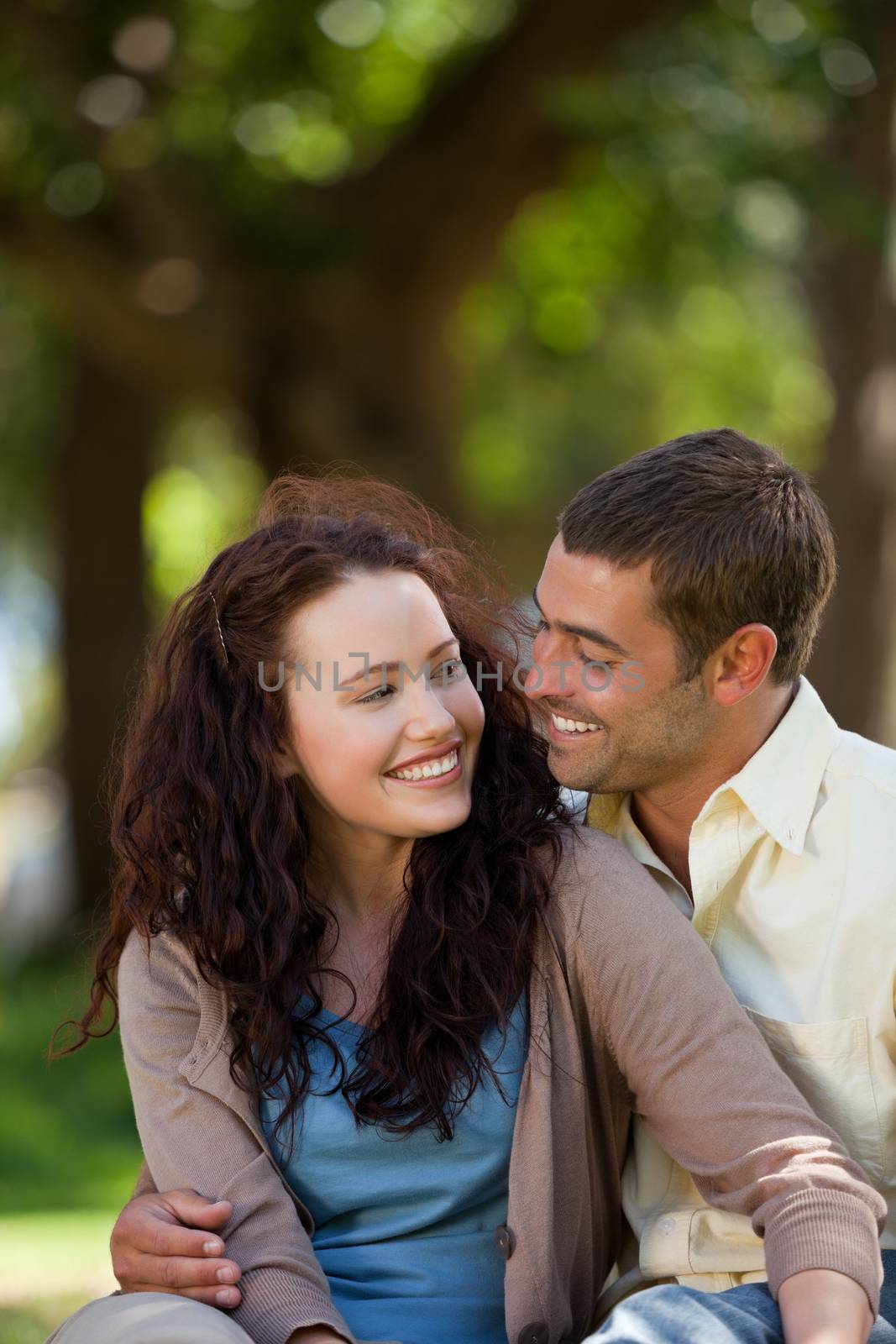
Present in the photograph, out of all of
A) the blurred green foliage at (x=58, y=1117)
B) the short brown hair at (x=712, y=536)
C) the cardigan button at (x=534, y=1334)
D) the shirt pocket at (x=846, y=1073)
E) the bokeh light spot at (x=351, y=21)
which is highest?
the bokeh light spot at (x=351, y=21)

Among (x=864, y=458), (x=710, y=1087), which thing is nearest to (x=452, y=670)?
(x=710, y=1087)

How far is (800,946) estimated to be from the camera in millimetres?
2662

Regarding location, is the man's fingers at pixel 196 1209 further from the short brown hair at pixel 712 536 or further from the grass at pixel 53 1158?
the short brown hair at pixel 712 536

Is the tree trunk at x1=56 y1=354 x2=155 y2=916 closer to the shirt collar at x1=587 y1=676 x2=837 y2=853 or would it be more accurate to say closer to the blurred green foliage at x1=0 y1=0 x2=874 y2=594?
the blurred green foliage at x1=0 y1=0 x2=874 y2=594

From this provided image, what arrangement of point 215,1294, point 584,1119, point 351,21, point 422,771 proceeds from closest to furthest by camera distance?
1. point 215,1294
2. point 584,1119
3. point 422,771
4. point 351,21

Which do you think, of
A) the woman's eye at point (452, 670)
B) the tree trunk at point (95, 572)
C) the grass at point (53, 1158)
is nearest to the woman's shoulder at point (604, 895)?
the woman's eye at point (452, 670)

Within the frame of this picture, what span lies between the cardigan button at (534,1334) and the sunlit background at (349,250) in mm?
1668

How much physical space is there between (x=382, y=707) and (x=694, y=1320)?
1072 millimetres

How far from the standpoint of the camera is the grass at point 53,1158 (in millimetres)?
4133

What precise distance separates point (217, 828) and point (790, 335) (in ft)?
40.7

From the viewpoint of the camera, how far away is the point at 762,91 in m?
6.95

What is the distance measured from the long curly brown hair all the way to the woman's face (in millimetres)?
63

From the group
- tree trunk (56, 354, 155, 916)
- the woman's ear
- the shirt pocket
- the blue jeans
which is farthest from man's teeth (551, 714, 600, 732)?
tree trunk (56, 354, 155, 916)

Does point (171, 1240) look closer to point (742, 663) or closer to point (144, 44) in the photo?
point (742, 663)
